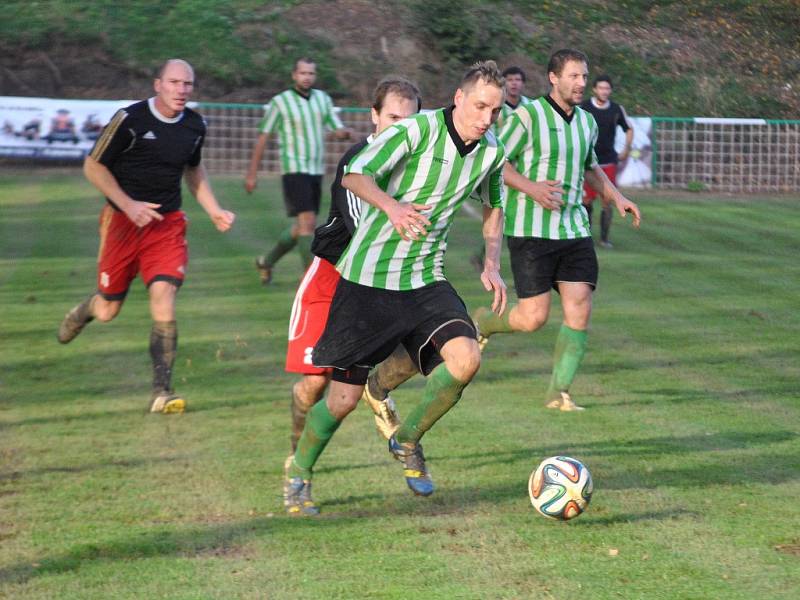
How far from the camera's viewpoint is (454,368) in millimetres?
5570

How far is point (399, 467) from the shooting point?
668 cm

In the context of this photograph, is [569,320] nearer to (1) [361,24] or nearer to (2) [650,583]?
(2) [650,583]

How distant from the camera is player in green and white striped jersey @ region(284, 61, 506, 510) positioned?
17.9ft

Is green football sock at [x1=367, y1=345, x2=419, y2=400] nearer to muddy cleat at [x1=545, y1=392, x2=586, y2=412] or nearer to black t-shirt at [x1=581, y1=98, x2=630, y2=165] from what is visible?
muddy cleat at [x1=545, y1=392, x2=586, y2=412]

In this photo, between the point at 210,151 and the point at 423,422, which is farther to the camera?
the point at 210,151

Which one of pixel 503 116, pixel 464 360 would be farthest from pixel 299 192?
pixel 464 360

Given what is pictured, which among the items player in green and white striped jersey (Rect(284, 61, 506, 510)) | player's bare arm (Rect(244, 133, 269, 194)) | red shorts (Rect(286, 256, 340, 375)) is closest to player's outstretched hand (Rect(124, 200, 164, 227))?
red shorts (Rect(286, 256, 340, 375))

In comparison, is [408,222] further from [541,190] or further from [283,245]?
[283,245]

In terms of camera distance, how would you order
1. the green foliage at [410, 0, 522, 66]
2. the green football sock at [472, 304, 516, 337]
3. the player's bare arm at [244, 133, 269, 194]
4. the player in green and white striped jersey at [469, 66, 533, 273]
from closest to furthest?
the green football sock at [472, 304, 516, 337]
the player in green and white striped jersey at [469, 66, 533, 273]
the player's bare arm at [244, 133, 269, 194]
the green foliage at [410, 0, 522, 66]

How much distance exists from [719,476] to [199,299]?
23.9 ft

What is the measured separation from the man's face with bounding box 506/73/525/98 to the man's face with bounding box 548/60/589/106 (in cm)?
487

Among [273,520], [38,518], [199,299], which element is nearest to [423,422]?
[273,520]

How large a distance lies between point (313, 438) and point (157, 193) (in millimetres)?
3063

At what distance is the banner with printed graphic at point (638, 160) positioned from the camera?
976 inches
